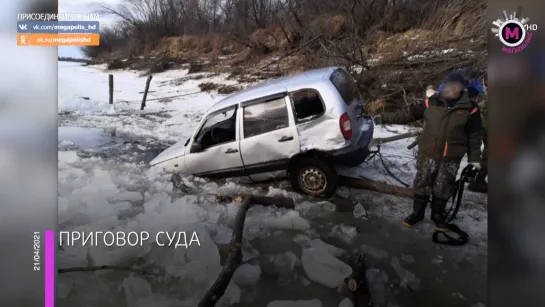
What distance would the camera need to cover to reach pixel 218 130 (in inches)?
82.9

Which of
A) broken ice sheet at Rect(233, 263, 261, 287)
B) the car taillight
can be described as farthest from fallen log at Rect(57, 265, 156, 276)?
the car taillight

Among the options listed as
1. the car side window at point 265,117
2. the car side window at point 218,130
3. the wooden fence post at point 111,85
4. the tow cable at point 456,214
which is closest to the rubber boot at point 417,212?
the tow cable at point 456,214

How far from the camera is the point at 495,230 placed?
1949mm

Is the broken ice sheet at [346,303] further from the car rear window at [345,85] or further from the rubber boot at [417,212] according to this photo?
the car rear window at [345,85]

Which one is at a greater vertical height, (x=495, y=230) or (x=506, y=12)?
(x=506, y=12)

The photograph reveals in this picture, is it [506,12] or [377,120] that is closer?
[506,12]

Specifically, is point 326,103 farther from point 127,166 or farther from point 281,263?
point 127,166

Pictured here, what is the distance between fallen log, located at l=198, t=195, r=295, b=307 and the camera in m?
1.91

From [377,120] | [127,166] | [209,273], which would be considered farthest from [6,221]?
[377,120]

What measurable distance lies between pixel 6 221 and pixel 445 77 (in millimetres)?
2479

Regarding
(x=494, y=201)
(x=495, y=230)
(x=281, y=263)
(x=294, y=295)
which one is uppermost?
(x=494, y=201)

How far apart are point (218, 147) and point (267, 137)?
299 millimetres

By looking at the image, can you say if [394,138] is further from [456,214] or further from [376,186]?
[456,214]
